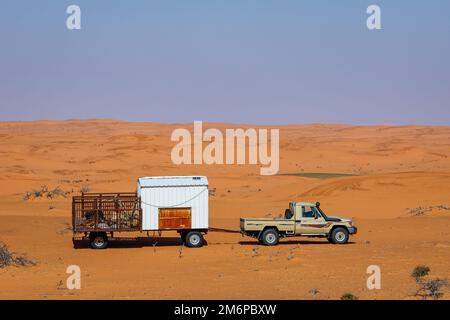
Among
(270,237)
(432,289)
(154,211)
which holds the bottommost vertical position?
(432,289)

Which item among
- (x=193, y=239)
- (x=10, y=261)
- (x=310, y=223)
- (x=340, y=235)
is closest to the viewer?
(x=10, y=261)

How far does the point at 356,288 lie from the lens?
19.1 m

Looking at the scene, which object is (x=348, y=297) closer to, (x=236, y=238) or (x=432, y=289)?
(x=432, y=289)

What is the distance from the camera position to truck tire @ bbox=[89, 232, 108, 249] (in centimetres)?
2716

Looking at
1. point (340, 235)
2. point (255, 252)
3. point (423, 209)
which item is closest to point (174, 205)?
point (255, 252)

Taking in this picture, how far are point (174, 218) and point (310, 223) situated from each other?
4631 millimetres

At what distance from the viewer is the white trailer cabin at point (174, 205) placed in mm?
26703

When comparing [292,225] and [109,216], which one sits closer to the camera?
[109,216]

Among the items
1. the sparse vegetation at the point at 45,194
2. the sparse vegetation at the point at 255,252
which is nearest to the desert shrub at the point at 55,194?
the sparse vegetation at the point at 45,194

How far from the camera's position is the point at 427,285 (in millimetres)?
18328

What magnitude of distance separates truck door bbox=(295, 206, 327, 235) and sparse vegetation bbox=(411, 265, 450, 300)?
6.62 metres

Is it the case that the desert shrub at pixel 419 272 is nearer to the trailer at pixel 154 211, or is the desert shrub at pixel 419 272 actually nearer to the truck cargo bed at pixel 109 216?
the trailer at pixel 154 211

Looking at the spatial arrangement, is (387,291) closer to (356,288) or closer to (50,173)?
(356,288)

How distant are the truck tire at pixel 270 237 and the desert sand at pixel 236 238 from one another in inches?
23.9
